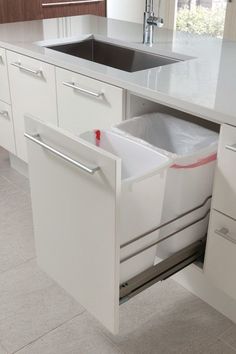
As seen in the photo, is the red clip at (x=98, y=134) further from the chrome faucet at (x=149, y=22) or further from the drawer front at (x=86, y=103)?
the chrome faucet at (x=149, y=22)

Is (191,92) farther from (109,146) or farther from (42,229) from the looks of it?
(42,229)

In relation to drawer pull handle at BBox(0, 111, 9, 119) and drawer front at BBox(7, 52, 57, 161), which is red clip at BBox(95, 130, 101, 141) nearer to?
drawer front at BBox(7, 52, 57, 161)

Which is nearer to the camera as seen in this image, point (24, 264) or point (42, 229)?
point (42, 229)

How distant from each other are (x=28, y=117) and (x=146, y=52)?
3.15 feet

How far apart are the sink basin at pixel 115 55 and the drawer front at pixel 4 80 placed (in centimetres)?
27

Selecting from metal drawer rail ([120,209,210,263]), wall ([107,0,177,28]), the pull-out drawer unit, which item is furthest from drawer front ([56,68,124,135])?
wall ([107,0,177,28])

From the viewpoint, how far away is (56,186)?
51.5 inches

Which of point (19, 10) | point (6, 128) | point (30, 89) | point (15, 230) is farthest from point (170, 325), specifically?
point (19, 10)

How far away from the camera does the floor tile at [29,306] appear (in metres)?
1.61

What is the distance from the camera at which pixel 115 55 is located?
2318mm

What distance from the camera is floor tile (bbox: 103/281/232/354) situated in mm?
1560

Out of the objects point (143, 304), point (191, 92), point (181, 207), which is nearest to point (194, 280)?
point (143, 304)

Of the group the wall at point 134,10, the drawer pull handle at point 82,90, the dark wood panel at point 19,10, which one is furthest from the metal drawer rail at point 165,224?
the wall at point 134,10

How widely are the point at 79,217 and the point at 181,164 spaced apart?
0.34 m
